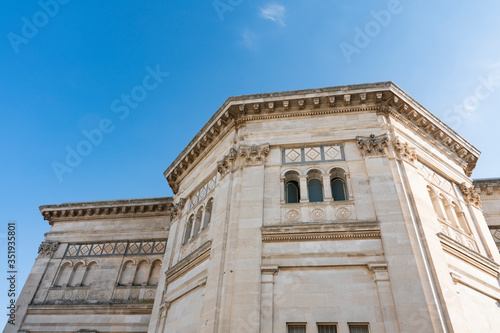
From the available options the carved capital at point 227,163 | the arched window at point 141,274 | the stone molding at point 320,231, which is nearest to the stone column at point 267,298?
the stone molding at point 320,231

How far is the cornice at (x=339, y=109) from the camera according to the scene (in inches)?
604

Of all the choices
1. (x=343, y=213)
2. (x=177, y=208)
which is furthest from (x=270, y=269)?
(x=177, y=208)

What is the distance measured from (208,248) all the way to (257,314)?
3668mm

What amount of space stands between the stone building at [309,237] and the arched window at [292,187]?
0.06 metres

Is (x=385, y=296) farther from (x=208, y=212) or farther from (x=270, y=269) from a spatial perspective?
(x=208, y=212)

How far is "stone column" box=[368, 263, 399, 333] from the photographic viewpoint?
9.98 meters

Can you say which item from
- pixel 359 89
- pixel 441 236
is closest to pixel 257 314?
pixel 441 236

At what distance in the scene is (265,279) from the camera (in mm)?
11492

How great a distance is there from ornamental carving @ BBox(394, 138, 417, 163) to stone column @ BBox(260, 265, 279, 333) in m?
6.85

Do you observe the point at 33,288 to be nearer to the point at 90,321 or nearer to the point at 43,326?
the point at 43,326

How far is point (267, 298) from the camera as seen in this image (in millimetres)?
11086

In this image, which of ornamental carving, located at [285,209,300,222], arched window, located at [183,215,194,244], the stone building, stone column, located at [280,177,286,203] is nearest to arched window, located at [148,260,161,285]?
the stone building

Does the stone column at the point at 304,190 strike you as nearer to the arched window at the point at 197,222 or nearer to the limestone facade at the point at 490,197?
the arched window at the point at 197,222

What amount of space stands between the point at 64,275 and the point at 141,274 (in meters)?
4.92
